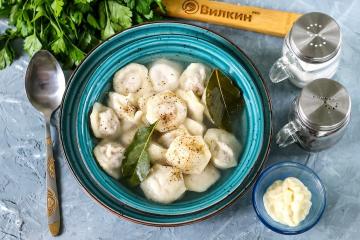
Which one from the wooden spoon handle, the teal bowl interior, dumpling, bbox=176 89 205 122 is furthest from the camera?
the wooden spoon handle

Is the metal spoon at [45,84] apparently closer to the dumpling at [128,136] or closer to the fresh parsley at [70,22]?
the fresh parsley at [70,22]

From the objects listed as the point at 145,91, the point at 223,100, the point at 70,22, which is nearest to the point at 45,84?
the point at 70,22

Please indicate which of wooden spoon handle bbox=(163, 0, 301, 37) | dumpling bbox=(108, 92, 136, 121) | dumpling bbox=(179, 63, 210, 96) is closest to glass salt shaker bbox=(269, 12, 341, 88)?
wooden spoon handle bbox=(163, 0, 301, 37)

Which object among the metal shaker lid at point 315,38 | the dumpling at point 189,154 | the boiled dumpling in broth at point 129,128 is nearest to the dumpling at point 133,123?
the boiled dumpling in broth at point 129,128

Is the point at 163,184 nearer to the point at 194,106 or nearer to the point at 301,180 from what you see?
the point at 194,106

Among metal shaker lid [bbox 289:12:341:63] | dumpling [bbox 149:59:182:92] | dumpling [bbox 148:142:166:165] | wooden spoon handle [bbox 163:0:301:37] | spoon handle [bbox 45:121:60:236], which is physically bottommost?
spoon handle [bbox 45:121:60:236]

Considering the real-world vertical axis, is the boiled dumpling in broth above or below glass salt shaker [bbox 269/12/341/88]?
below

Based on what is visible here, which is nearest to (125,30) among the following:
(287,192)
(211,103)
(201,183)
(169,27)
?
(169,27)

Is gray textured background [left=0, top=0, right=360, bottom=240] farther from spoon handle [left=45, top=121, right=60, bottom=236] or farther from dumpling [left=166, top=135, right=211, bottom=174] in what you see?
A: dumpling [left=166, top=135, right=211, bottom=174]

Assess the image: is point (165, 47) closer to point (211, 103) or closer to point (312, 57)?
point (211, 103)
